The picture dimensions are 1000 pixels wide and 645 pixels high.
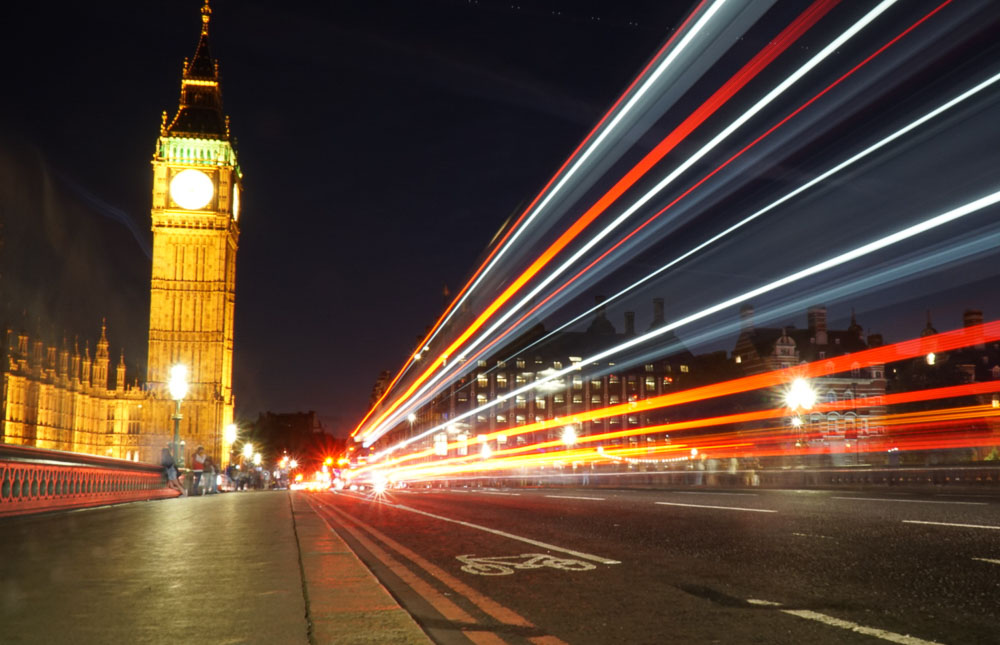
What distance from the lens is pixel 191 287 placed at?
4058 inches

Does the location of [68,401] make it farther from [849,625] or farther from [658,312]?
[849,625]

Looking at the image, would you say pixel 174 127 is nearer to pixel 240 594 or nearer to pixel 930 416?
pixel 930 416

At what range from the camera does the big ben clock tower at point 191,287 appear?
102312mm

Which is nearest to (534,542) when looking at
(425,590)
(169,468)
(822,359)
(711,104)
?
(425,590)

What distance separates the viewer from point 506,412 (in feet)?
435

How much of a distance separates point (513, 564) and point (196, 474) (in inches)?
1137

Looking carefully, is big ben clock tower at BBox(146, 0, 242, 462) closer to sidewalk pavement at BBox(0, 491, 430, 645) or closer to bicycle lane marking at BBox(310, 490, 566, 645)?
sidewalk pavement at BBox(0, 491, 430, 645)

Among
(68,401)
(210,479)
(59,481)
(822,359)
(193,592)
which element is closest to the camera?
(193,592)

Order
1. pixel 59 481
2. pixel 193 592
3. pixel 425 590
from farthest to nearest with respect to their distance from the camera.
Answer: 1. pixel 59 481
2. pixel 425 590
3. pixel 193 592

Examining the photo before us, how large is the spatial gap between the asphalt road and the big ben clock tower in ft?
311

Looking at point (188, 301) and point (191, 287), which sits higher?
point (191, 287)

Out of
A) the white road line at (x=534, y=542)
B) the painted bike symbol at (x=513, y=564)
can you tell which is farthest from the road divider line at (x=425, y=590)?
the white road line at (x=534, y=542)

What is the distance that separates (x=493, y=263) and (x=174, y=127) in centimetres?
7134

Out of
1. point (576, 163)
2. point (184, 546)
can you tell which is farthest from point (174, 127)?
point (184, 546)
